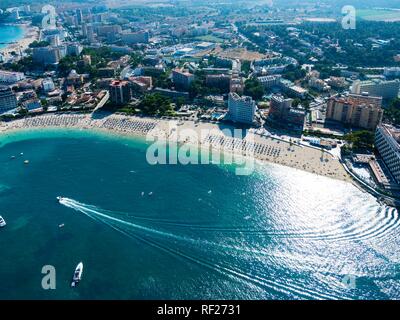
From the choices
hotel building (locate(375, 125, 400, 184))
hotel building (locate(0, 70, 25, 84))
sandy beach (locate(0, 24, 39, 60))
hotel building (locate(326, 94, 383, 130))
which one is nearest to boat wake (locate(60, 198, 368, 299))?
hotel building (locate(375, 125, 400, 184))

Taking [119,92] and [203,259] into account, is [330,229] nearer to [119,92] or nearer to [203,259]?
[203,259]

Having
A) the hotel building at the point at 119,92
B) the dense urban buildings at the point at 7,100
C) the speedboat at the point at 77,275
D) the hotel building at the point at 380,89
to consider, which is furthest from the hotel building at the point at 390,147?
the dense urban buildings at the point at 7,100

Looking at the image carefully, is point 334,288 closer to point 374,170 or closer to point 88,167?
point 374,170

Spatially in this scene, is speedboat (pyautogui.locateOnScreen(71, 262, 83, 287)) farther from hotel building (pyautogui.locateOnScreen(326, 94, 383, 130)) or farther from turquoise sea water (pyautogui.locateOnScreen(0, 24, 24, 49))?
turquoise sea water (pyautogui.locateOnScreen(0, 24, 24, 49))

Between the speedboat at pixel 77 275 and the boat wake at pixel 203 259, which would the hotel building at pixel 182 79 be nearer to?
the boat wake at pixel 203 259

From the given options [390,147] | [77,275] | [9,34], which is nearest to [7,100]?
[77,275]
